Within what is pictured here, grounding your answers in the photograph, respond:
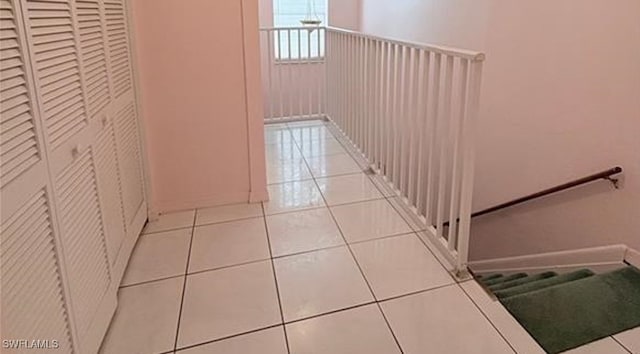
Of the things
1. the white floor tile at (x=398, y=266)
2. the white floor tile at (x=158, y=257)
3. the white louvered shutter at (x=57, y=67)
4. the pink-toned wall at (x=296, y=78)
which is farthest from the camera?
the pink-toned wall at (x=296, y=78)

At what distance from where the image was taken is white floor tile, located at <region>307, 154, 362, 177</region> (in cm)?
322

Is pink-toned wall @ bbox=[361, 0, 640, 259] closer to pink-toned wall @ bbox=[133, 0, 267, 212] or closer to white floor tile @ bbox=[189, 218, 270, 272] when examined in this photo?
pink-toned wall @ bbox=[133, 0, 267, 212]

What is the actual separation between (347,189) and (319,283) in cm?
109

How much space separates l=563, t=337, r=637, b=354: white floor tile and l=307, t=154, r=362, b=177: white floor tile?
1.92m

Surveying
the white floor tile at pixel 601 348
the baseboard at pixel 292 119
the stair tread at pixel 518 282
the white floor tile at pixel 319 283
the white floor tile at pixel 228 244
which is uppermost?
the baseboard at pixel 292 119

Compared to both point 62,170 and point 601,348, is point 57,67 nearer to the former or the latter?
point 62,170

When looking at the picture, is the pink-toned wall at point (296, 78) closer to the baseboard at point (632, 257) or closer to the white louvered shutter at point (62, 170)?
the white louvered shutter at point (62, 170)

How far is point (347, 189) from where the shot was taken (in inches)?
115

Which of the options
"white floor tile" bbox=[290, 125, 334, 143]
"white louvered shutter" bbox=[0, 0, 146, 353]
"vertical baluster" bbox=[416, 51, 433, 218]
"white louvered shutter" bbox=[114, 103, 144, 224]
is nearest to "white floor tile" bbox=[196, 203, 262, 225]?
"white louvered shutter" bbox=[114, 103, 144, 224]

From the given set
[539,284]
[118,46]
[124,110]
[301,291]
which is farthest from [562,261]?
[118,46]

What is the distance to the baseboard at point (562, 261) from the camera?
227cm

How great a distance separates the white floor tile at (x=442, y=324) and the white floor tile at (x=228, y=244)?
2.45 ft

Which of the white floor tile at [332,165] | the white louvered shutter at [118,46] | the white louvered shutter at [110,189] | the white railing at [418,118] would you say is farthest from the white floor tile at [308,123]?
the white louvered shutter at [110,189]

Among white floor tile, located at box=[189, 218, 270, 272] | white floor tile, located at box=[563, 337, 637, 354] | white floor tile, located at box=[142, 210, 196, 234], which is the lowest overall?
white floor tile, located at box=[563, 337, 637, 354]
